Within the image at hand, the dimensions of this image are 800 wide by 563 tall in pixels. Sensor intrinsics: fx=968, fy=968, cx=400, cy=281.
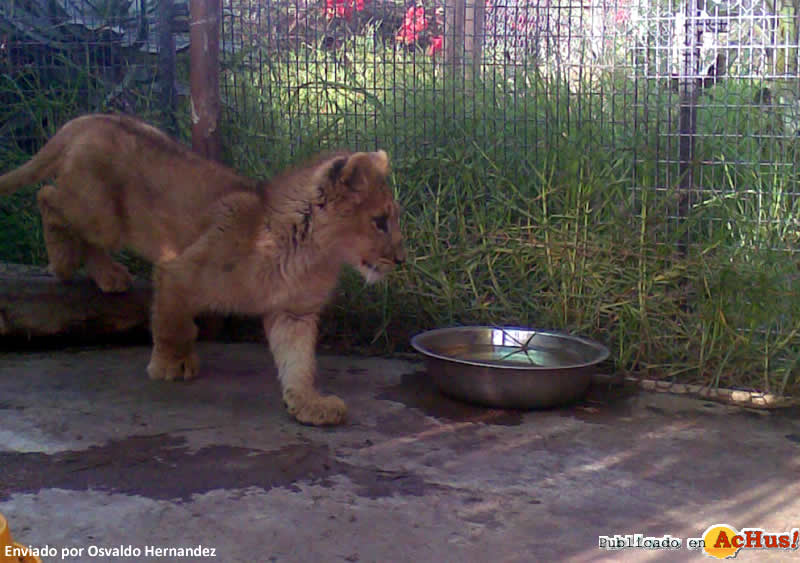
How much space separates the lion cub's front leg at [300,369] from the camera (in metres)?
4.57

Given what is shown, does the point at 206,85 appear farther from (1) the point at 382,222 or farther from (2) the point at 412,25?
(1) the point at 382,222

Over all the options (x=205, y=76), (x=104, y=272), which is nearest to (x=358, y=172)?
(x=104, y=272)

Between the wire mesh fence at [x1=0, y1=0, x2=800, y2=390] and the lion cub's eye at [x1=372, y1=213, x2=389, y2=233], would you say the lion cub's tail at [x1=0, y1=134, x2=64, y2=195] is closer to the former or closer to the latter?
the wire mesh fence at [x1=0, y1=0, x2=800, y2=390]

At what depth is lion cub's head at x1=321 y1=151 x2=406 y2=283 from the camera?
15.4 ft

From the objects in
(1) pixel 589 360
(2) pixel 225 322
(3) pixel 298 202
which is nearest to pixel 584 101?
(1) pixel 589 360

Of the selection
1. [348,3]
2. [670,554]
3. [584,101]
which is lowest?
[670,554]

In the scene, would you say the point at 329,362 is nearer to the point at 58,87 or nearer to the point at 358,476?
the point at 358,476

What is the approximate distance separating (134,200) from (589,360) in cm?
257

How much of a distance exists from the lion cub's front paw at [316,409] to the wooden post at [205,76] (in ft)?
7.42

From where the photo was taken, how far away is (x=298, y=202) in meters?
4.79

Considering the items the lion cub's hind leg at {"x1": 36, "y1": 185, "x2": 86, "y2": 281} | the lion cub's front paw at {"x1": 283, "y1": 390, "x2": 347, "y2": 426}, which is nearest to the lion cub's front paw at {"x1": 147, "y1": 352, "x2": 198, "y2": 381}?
the lion cub's front paw at {"x1": 283, "y1": 390, "x2": 347, "y2": 426}

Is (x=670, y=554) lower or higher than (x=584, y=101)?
lower

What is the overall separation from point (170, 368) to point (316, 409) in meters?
1.04

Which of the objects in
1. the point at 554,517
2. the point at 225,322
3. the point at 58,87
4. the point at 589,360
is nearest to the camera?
the point at 554,517
